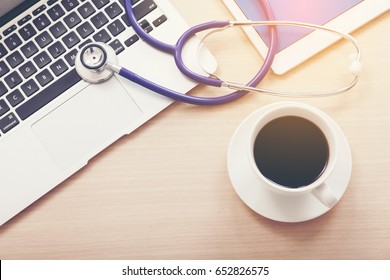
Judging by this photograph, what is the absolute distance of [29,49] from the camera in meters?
0.66

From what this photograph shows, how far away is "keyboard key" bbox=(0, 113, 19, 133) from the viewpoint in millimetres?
641

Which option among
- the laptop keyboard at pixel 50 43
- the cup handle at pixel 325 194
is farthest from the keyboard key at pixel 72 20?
the cup handle at pixel 325 194

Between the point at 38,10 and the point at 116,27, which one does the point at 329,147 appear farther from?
the point at 38,10

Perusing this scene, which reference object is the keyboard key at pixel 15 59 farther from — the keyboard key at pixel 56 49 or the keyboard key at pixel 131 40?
the keyboard key at pixel 131 40

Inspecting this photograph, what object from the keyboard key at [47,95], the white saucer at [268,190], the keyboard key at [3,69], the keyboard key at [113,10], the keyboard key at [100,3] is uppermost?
the keyboard key at [3,69]

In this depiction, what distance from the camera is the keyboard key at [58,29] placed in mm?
659

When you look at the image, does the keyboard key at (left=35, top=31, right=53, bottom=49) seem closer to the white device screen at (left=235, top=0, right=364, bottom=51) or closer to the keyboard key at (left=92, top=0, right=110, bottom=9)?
the keyboard key at (left=92, top=0, right=110, bottom=9)

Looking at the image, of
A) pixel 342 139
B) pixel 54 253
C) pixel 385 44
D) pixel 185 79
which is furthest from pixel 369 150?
pixel 54 253

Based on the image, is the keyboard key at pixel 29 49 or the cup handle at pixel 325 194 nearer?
the cup handle at pixel 325 194

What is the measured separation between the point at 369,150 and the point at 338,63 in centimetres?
13

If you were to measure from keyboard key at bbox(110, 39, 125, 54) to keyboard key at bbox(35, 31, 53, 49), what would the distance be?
0.09 meters

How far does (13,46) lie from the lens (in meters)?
0.66

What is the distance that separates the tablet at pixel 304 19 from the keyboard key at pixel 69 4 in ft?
0.73
